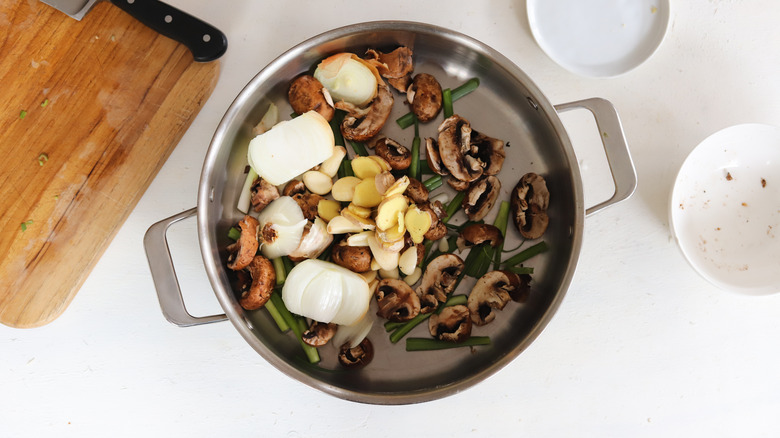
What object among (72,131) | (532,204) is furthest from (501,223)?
(72,131)

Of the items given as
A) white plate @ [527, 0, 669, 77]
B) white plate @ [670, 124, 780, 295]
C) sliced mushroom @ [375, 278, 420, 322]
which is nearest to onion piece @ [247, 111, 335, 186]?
sliced mushroom @ [375, 278, 420, 322]

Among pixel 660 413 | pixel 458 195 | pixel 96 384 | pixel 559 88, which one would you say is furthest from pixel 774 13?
pixel 96 384

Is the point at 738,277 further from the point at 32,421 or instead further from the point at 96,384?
the point at 32,421

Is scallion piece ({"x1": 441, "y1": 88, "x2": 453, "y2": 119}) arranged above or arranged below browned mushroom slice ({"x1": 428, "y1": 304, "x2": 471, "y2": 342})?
above

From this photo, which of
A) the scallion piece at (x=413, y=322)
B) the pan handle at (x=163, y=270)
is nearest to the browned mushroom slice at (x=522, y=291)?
the scallion piece at (x=413, y=322)

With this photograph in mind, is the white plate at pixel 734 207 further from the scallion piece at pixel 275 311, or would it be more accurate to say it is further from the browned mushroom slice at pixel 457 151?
the scallion piece at pixel 275 311

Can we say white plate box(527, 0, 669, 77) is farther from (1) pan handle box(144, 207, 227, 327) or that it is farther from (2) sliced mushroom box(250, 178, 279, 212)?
(1) pan handle box(144, 207, 227, 327)

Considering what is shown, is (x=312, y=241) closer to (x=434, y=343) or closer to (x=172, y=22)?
(x=434, y=343)
